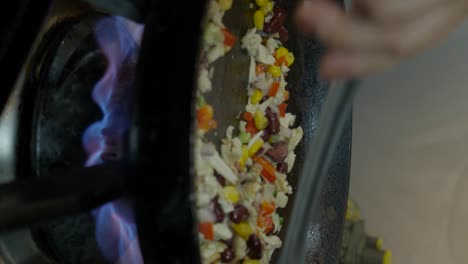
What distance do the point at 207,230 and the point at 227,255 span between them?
68 mm

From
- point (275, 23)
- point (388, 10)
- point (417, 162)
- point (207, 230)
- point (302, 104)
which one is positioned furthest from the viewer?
point (417, 162)

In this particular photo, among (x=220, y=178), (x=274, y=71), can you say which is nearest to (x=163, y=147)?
(x=220, y=178)

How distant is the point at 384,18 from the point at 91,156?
42 cm

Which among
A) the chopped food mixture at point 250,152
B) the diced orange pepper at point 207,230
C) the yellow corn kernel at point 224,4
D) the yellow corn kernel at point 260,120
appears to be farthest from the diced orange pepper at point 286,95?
the diced orange pepper at point 207,230

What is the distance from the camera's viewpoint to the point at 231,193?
2.09 ft

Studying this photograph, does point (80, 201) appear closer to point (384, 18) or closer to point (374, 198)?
point (384, 18)

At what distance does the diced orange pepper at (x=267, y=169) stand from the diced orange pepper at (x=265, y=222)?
2.2 inches

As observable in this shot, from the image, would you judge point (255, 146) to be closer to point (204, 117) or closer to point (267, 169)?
point (267, 169)

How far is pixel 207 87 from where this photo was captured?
63cm

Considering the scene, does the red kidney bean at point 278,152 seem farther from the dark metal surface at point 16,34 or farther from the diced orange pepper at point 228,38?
the dark metal surface at point 16,34

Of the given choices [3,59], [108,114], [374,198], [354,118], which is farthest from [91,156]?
[374,198]

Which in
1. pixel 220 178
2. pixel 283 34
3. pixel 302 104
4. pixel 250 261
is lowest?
pixel 250 261

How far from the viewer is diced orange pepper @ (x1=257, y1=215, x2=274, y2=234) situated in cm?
75

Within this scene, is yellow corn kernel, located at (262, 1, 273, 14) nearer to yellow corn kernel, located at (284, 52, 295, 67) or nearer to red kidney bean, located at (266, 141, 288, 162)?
yellow corn kernel, located at (284, 52, 295, 67)
